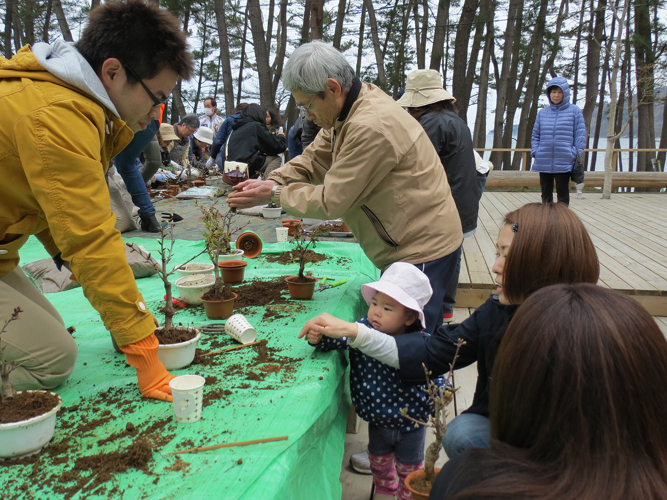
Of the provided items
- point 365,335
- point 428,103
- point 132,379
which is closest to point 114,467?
point 132,379

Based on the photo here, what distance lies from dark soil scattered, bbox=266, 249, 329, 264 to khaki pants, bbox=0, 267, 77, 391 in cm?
177

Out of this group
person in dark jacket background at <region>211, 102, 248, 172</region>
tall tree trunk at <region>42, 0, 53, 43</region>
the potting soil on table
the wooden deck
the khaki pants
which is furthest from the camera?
tall tree trunk at <region>42, 0, 53, 43</region>

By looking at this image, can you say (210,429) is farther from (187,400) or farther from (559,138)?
(559,138)

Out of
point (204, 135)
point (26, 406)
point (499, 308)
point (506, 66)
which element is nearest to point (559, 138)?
point (499, 308)

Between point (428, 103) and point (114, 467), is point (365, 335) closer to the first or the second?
point (114, 467)

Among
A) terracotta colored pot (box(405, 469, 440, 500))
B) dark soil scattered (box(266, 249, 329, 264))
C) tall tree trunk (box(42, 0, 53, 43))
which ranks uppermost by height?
tall tree trunk (box(42, 0, 53, 43))

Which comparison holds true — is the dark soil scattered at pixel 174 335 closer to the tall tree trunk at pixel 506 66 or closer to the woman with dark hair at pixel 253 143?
the woman with dark hair at pixel 253 143

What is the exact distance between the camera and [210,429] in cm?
138

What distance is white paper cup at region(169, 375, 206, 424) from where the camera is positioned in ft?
4.55

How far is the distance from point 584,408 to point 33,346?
1.61m

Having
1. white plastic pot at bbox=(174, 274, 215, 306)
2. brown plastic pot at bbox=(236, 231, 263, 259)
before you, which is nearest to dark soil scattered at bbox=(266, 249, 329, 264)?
brown plastic pot at bbox=(236, 231, 263, 259)

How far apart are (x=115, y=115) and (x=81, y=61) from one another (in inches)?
7.1

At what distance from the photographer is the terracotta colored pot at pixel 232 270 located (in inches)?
109

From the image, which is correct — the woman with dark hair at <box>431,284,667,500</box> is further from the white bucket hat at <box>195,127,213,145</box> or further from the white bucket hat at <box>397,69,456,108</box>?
the white bucket hat at <box>195,127,213,145</box>
